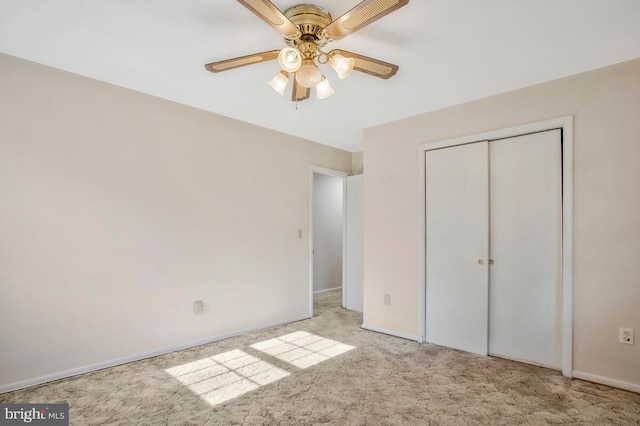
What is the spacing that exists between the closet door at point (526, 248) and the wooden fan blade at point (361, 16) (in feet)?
6.70

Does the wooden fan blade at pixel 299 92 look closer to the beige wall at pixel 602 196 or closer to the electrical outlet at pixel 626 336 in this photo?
the beige wall at pixel 602 196

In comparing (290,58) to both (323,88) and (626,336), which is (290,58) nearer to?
(323,88)

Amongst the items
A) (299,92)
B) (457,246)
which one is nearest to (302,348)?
(457,246)

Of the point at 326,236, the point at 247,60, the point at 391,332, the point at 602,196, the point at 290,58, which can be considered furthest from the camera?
the point at 326,236

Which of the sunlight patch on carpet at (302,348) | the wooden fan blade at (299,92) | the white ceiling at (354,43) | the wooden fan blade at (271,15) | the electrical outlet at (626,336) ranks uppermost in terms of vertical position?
the white ceiling at (354,43)

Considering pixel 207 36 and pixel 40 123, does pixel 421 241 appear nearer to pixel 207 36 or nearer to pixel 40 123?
pixel 207 36

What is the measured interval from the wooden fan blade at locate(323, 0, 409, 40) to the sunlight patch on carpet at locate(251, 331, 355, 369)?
8.34ft

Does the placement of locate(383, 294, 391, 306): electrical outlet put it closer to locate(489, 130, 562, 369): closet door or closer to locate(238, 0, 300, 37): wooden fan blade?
locate(489, 130, 562, 369): closet door

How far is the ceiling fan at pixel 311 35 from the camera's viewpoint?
1.44 meters

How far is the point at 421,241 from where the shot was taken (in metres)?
3.35

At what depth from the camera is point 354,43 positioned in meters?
2.09

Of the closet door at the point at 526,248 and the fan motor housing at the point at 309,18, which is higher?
the fan motor housing at the point at 309,18

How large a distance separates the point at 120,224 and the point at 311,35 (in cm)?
225

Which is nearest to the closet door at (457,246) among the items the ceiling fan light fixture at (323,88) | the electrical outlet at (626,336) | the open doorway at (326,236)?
the electrical outlet at (626,336)
